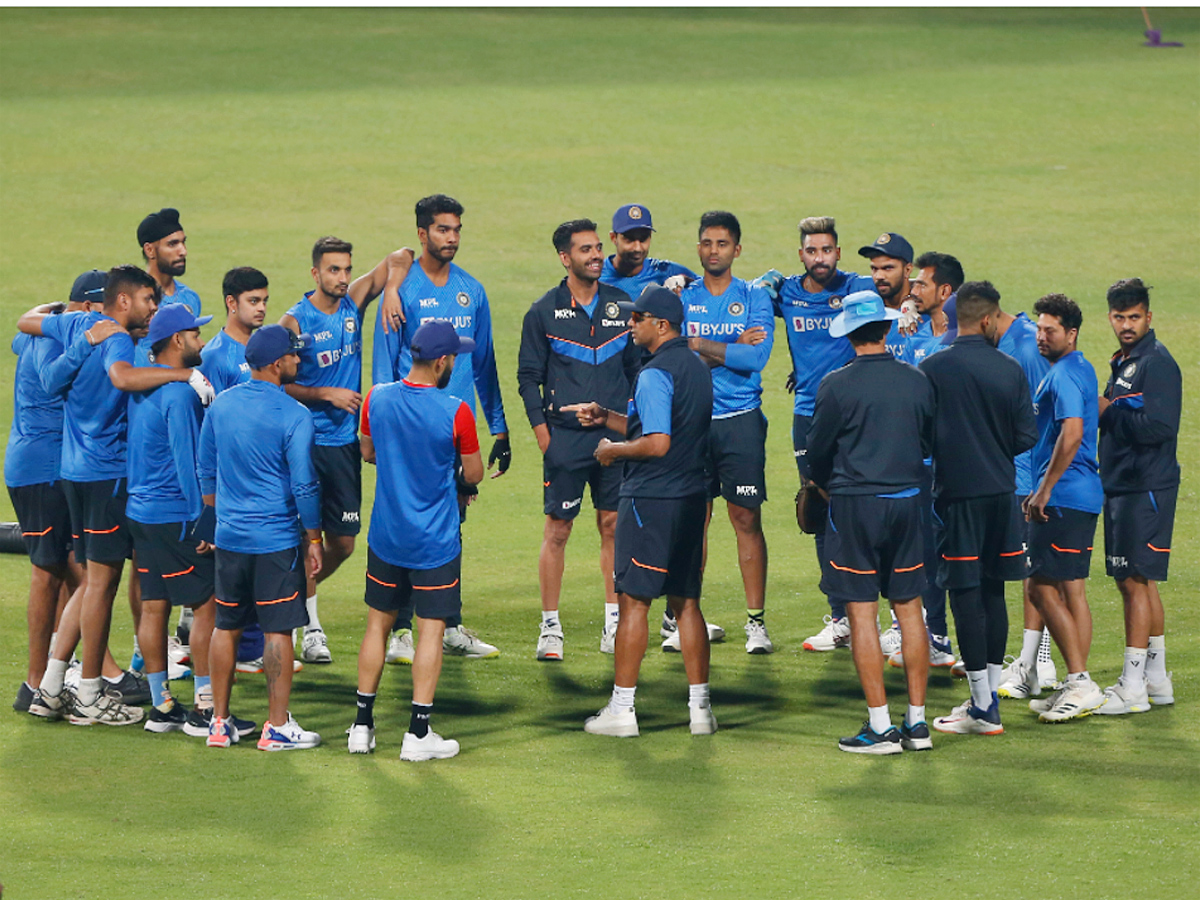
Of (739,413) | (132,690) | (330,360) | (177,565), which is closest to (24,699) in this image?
(132,690)

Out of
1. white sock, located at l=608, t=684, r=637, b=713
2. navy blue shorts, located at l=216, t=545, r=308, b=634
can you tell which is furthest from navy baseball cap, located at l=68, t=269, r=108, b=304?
white sock, located at l=608, t=684, r=637, b=713

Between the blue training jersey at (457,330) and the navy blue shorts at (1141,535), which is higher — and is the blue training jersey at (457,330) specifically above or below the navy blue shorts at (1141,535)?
above

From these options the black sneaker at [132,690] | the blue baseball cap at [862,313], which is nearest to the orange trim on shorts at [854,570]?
the blue baseball cap at [862,313]

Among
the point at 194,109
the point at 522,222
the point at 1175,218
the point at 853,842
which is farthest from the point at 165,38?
the point at 853,842

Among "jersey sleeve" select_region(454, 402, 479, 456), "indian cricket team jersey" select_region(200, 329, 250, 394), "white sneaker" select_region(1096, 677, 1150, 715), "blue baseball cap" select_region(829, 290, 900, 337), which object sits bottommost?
"white sneaker" select_region(1096, 677, 1150, 715)

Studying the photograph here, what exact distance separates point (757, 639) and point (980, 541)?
7.08 ft

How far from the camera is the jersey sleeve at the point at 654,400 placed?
8.49 m

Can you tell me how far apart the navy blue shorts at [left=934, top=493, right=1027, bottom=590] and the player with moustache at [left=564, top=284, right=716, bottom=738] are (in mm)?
1315

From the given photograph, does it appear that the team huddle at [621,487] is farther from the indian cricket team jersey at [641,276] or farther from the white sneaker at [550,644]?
the indian cricket team jersey at [641,276]

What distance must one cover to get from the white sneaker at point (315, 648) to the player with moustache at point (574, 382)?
1349 mm

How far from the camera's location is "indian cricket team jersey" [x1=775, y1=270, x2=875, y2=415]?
1056 centimetres

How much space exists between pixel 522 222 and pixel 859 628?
17934 millimetres

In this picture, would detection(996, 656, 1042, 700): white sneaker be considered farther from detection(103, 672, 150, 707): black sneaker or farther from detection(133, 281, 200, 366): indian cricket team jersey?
detection(133, 281, 200, 366): indian cricket team jersey

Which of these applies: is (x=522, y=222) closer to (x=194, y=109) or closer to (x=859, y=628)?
(x=194, y=109)
